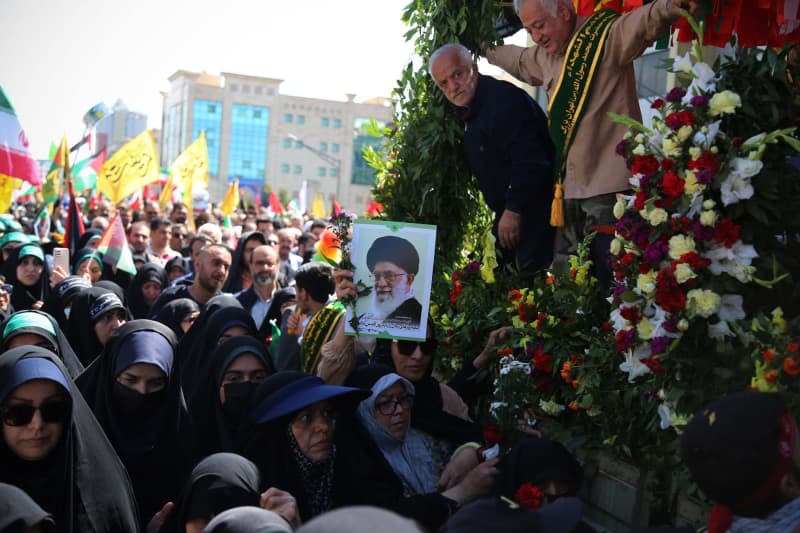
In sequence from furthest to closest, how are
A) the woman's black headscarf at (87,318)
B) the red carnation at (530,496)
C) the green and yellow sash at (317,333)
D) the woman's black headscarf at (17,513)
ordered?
1. the woman's black headscarf at (87,318)
2. the green and yellow sash at (317,333)
3. the red carnation at (530,496)
4. the woman's black headscarf at (17,513)

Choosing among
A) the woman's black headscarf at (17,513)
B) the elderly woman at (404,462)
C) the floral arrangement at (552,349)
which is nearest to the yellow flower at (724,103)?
the floral arrangement at (552,349)

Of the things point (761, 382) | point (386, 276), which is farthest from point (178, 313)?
point (761, 382)

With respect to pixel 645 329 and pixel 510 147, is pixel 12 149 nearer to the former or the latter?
pixel 510 147

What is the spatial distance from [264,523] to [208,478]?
28.0 inches

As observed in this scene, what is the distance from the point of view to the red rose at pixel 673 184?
11.7ft

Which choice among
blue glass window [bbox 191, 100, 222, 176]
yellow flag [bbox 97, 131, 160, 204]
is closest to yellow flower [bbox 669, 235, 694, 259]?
yellow flag [bbox 97, 131, 160, 204]

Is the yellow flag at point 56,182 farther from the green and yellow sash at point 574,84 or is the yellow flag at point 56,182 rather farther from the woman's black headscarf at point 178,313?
the green and yellow sash at point 574,84

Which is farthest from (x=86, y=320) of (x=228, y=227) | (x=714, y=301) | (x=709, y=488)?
(x=228, y=227)

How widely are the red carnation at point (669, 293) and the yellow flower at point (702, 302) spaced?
0.09ft

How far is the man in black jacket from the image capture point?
17.1 feet

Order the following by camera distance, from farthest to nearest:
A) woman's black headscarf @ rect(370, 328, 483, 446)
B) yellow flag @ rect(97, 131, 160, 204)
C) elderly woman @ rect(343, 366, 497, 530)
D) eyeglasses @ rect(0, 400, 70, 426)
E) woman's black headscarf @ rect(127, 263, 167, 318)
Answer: yellow flag @ rect(97, 131, 160, 204)
woman's black headscarf @ rect(127, 263, 167, 318)
woman's black headscarf @ rect(370, 328, 483, 446)
elderly woman @ rect(343, 366, 497, 530)
eyeglasses @ rect(0, 400, 70, 426)

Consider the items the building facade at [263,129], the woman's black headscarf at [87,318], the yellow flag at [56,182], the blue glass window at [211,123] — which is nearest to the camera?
the woman's black headscarf at [87,318]

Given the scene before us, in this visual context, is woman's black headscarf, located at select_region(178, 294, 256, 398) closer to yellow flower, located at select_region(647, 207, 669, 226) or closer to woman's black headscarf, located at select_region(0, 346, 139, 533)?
woman's black headscarf, located at select_region(0, 346, 139, 533)

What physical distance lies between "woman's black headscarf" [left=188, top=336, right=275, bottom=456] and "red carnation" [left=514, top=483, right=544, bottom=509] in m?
1.60
